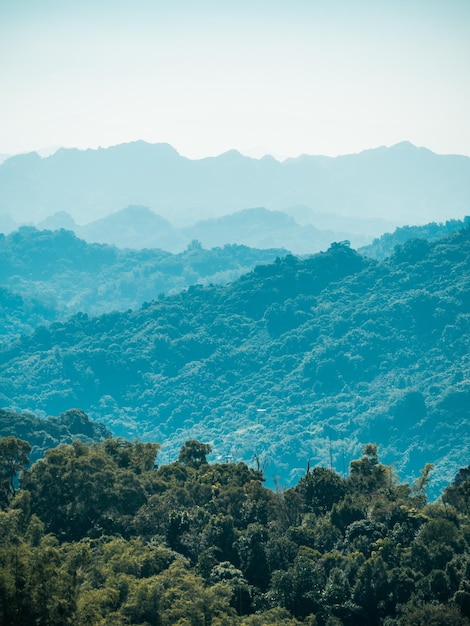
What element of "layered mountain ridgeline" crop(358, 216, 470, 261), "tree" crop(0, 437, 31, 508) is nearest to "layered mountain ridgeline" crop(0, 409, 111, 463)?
"tree" crop(0, 437, 31, 508)

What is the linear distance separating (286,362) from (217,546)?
92605 millimetres

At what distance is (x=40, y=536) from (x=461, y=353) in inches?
3670

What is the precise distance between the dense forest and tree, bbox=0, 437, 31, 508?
68mm

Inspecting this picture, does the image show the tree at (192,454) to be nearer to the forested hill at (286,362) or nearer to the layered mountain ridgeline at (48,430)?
the layered mountain ridgeline at (48,430)

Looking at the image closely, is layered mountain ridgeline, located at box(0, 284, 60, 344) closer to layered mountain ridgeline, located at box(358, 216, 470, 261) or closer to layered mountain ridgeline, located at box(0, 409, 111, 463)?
layered mountain ridgeline, located at box(358, 216, 470, 261)

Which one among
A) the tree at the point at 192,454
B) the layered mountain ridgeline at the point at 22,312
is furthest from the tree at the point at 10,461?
the layered mountain ridgeline at the point at 22,312

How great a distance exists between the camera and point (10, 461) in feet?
149

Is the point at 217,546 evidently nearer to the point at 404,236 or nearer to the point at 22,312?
the point at 22,312

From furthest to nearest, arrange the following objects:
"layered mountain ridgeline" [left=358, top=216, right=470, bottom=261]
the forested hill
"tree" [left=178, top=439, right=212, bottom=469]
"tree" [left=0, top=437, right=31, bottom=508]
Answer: "layered mountain ridgeline" [left=358, top=216, right=470, bottom=261]
the forested hill
"tree" [left=178, top=439, right=212, bottom=469]
"tree" [left=0, top=437, right=31, bottom=508]

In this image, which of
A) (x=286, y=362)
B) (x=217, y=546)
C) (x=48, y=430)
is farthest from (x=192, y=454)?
(x=286, y=362)

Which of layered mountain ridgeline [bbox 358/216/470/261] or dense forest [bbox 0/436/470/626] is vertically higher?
layered mountain ridgeline [bbox 358/216/470/261]

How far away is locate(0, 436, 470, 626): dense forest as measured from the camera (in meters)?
31.9

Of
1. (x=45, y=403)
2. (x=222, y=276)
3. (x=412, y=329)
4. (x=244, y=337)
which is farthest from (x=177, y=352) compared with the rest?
(x=222, y=276)

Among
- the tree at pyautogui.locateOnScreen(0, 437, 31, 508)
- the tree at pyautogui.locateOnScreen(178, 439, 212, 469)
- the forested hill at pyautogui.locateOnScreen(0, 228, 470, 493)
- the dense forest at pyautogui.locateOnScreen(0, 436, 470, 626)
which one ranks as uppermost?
the forested hill at pyautogui.locateOnScreen(0, 228, 470, 493)
